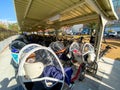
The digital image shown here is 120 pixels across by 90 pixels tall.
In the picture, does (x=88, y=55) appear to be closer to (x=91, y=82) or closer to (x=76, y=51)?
(x=76, y=51)

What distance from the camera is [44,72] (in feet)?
7.79

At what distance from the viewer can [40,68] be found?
2.28 meters

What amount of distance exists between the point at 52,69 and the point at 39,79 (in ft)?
1.11

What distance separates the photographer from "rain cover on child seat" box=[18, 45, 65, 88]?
6.93 ft

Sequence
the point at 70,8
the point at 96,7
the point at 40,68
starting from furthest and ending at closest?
the point at 70,8 < the point at 96,7 < the point at 40,68

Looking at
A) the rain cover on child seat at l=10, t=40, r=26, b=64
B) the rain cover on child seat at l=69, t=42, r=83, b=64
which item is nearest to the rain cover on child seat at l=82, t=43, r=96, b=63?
the rain cover on child seat at l=69, t=42, r=83, b=64

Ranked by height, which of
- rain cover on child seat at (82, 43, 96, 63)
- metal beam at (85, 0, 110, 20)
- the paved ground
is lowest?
the paved ground

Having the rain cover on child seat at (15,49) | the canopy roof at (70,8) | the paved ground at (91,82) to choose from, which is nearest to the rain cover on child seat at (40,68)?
the paved ground at (91,82)

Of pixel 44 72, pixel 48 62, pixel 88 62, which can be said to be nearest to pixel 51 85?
pixel 44 72

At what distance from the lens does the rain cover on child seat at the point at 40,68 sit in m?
2.11

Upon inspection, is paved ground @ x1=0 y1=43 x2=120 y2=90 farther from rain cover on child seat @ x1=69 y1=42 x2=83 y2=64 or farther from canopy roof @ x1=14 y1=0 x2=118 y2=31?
canopy roof @ x1=14 y1=0 x2=118 y2=31

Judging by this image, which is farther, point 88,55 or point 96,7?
point 88,55

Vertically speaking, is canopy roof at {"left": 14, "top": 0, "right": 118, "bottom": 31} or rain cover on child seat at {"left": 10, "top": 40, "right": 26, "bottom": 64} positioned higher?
canopy roof at {"left": 14, "top": 0, "right": 118, "bottom": 31}

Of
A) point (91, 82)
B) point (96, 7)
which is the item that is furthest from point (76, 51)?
point (96, 7)
